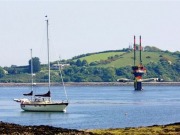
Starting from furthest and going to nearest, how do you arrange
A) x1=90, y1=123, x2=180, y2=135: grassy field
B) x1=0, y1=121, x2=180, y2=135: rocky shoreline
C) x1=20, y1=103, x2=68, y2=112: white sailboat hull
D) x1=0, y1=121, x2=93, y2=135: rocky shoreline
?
x1=20, y1=103, x2=68, y2=112: white sailboat hull
x1=90, y1=123, x2=180, y2=135: grassy field
x1=0, y1=121, x2=180, y2=135: rocky shoreline
x1=0, y1=121, x2=93, y2=135: rocky shoreline

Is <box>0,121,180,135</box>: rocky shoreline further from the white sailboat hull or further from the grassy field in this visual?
the white sailboat hull

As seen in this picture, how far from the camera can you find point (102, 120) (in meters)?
136

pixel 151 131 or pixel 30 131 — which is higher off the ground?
pixel 30 131

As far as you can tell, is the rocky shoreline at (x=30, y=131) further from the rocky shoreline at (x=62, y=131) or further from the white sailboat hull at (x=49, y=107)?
the white sailboat hull at (x=49, y=107)

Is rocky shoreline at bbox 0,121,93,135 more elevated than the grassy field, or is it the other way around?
rocky shoreline at bbox 0,121,93,135

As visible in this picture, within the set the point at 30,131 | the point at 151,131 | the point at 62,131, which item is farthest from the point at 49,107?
the point at 30,131

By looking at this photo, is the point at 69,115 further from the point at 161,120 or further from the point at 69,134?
the point at 69,134

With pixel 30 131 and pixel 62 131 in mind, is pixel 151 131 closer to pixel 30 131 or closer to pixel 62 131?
pixel 62 131

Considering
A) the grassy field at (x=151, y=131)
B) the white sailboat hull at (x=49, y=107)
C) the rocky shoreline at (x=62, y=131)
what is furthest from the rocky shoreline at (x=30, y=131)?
the white sailboat hull at (x=49, y=107)

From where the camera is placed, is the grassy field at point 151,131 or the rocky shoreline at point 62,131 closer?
the rocky shoreline at point 62,131

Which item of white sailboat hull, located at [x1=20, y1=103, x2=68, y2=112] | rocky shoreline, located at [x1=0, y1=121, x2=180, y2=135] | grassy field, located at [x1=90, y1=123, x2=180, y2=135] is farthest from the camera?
white sailboat hull, located at [x1=20, y1=103, x2=68, y2=112]

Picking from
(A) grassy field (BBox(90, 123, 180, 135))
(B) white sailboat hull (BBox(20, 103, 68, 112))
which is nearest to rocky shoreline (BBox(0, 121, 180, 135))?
(A) grassy field (BBox(90, 123, 180, 135))

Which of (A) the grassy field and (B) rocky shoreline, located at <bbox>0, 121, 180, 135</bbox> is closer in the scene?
(B) rocky shoreline, located at <bbox>0, 121, 180, 135</bbox>

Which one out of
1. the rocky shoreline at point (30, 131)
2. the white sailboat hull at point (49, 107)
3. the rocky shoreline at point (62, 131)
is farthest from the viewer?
the white sailboat hull at point (49, 107)
